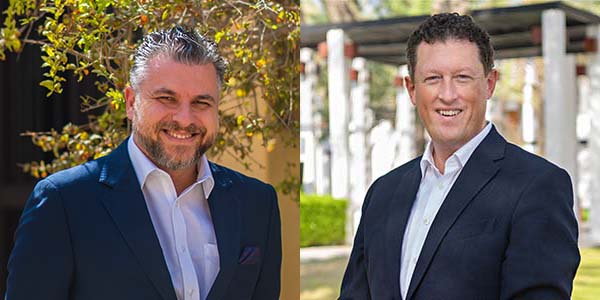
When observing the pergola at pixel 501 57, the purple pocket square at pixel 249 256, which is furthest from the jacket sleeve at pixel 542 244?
the pergola at pixel 501 57

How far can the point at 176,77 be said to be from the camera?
207 cm

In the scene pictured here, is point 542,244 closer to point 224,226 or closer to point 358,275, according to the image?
point 358,275

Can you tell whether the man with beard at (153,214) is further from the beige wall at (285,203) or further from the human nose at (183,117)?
the beige wall at (285,203)

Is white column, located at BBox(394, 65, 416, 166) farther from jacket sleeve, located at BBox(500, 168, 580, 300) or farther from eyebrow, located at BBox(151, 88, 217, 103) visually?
jacket sleeve, located at BBox(500, 168, 580, 300)

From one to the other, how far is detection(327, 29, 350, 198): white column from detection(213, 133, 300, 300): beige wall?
5.60 m

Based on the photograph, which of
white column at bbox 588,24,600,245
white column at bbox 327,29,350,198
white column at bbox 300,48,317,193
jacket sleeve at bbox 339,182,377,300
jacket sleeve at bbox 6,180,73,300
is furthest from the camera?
white column at bbox 300,48,317,193

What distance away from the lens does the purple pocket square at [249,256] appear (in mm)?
2143

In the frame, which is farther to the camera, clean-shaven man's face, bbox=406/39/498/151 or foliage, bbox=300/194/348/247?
foliage, bbox=300/194/348/247

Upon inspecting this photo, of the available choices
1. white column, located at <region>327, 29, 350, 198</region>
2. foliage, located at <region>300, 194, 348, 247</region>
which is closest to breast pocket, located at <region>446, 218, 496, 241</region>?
white column, located at <region>327, 29, 350, 198</region>

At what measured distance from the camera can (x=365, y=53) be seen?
9.38 m

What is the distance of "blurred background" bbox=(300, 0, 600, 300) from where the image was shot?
23.4 feet

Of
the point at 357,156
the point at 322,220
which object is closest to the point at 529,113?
the point at 357,156

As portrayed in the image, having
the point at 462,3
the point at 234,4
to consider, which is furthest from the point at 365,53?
the point at 234,4

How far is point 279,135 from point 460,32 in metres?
1.18
